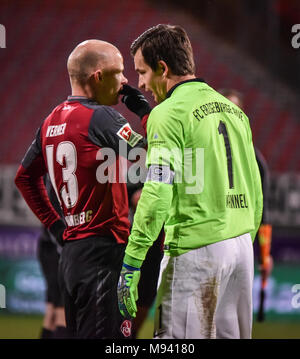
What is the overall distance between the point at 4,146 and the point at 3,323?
2.60m

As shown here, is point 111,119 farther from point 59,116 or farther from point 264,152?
point 264,152

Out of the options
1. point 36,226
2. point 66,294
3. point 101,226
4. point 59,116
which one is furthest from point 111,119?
point 36,226

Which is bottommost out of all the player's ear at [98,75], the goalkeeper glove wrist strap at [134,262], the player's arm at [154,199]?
the goalkeeper glove wrist strap at [134,262]

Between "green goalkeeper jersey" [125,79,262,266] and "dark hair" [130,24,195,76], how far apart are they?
0.08m

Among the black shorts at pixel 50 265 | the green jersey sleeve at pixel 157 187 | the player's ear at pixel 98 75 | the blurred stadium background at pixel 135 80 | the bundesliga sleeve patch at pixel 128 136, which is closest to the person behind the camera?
the green jersey sleeve at pixel 157 187

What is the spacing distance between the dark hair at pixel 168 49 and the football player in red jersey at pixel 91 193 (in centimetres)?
33

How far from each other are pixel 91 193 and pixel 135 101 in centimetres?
51

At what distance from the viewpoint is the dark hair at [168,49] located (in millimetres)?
2656

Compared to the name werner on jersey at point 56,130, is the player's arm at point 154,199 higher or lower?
lower

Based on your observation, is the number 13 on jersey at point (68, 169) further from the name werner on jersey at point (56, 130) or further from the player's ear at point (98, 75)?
the player's ear at point (98, 75)

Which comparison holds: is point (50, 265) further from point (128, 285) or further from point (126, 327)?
point (128, 285)

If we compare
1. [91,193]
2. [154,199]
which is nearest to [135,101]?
[91,193]

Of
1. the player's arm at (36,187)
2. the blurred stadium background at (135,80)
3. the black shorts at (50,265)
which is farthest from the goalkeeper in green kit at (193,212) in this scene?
the blurred stadium background at (135,80)
